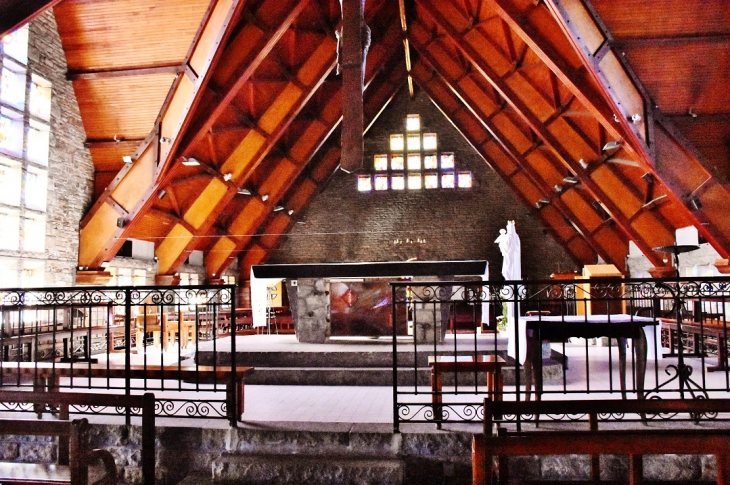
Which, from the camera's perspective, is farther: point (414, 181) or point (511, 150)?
point (414, 181)

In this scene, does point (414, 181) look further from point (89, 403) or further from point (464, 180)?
point (89, 403)

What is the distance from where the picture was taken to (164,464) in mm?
4098

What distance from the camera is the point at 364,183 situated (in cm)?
1694

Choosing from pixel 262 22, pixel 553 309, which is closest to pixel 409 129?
pixel 553 309

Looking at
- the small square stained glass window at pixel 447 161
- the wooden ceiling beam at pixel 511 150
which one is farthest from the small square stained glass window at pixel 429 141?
the wooden ceiling beam at pixel 511 150

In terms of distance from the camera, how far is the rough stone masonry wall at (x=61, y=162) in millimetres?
8180

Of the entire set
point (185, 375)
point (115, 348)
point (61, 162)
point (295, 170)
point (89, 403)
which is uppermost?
point (295, 170)

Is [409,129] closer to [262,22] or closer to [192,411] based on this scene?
[262,22]

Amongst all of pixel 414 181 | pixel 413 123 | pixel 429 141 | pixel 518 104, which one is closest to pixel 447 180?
pixel 414 181

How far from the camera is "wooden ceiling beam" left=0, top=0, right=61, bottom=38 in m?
2.62

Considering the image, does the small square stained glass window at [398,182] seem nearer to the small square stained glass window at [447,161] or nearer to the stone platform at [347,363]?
the small square stained glass window at [447,161]

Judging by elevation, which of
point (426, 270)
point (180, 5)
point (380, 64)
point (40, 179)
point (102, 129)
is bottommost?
point (426, 270)

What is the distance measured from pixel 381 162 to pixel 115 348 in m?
9.74

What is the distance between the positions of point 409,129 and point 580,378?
1212cm
